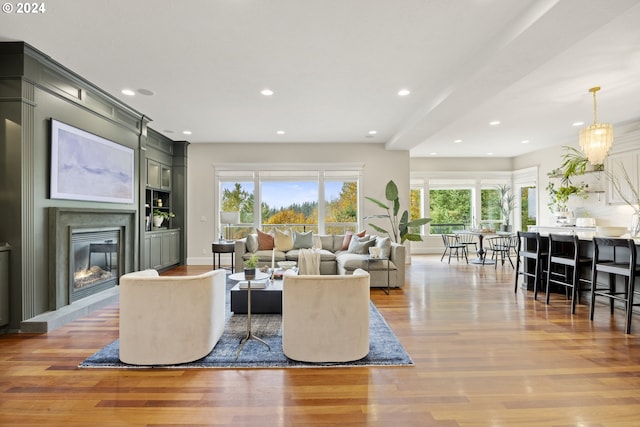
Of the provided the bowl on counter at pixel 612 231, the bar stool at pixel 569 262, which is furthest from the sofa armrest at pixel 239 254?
the bowl on counter at pixel 612 231

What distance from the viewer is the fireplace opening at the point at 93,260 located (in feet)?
12.8

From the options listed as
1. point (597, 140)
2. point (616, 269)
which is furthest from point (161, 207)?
point (597, 140)

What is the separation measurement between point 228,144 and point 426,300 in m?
5.55

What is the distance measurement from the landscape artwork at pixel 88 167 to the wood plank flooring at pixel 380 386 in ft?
5.44

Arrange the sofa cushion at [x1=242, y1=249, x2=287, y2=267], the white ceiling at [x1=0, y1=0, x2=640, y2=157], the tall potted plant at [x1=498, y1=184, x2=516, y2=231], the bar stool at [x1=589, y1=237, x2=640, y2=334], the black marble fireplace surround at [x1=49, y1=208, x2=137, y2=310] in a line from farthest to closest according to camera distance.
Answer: the tall potted plant at [x1=498, y1=184, x2=516, y2=231], the sofa cushion at [x1=242, y1=249, x2=287, y2=267], the black marble fireplace surround at [x1=49, y1=208, x2=137, y2=310], the bar stool at [x1=589, y1=237, x2=640, y2=334], the white ceiling at [x1=0, y1=0, x2=640, y2=157]

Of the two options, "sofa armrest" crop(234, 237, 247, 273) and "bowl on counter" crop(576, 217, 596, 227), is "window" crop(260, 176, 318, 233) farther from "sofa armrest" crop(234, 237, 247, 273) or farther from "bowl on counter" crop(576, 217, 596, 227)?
"bowl on counter" crop(576, 217, 596, 227)

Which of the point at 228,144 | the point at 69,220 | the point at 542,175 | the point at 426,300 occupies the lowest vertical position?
the point at 426,300

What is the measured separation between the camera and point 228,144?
751 centimetres

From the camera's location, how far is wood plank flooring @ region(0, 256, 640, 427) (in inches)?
73.0

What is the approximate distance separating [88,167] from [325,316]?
3.69 m

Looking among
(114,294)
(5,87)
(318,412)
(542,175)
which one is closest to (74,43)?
(5,87)

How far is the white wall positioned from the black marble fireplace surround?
7.80 feet

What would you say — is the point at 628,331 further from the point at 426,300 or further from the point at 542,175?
the point at 542,175

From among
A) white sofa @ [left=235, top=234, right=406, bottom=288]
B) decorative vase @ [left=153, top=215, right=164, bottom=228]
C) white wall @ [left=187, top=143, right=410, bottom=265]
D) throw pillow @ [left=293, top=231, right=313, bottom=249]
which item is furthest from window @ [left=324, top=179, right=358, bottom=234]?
decorative vase @ [left=153, top=215, right=164, bottom=228]
